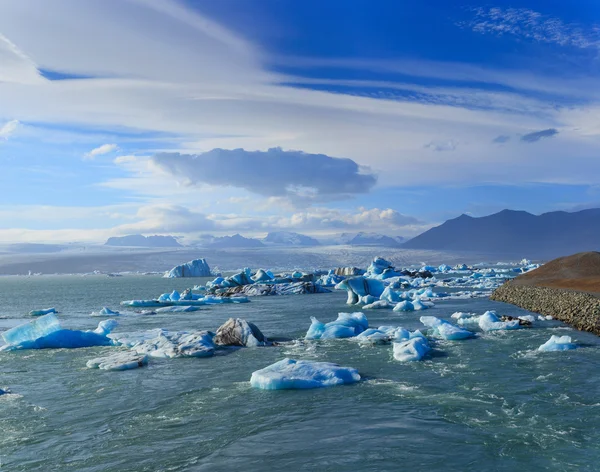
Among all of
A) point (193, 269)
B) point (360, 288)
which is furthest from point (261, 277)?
point (193, 269)

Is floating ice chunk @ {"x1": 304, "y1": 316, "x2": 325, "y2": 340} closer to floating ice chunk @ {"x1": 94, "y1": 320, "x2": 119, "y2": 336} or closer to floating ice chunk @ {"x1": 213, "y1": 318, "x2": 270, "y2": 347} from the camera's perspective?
floating ice chunk @ {"x1": 213, "y1": 318, "x2": 270, "y2": 347}

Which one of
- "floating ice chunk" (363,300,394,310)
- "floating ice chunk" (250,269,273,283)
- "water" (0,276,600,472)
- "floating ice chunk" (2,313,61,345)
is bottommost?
"water" (0,276,600,472)

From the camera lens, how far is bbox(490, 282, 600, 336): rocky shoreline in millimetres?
26628

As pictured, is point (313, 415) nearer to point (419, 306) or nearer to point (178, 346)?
point (178, 346)

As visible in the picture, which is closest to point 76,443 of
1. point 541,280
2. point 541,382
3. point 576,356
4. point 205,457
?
point 205,457

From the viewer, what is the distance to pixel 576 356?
18484 millimetres

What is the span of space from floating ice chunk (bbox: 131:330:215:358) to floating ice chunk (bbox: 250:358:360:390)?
18.0 feet

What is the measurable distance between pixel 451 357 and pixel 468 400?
5812 mm

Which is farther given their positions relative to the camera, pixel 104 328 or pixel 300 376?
pixel 104 328

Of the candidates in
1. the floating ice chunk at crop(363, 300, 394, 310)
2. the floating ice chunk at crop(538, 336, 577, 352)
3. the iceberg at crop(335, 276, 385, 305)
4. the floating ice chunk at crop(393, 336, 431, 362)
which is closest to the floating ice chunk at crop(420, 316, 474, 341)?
the floating ice chunk at crop(538, 336, 577, 352)

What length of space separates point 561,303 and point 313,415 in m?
26.9

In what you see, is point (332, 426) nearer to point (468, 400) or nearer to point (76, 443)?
point (468, 400)

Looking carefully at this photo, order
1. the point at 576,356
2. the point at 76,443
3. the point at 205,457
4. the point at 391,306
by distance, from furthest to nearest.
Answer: the point at 391,306 < the point at 576,356 < the point at 76,443 < the point at 205,457

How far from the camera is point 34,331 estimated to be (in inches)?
905
